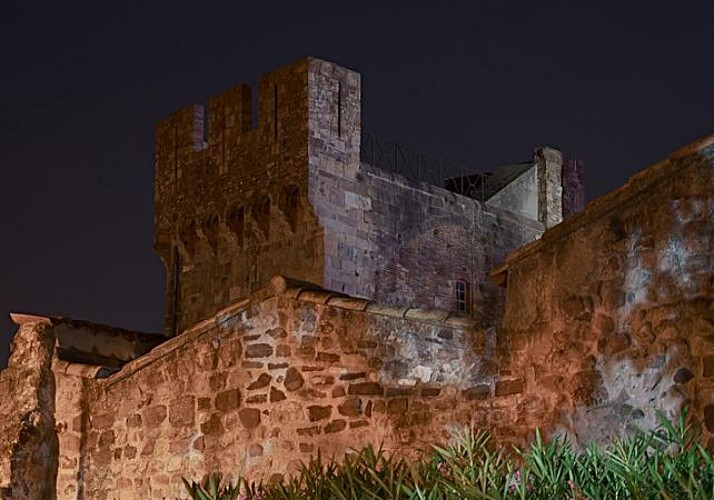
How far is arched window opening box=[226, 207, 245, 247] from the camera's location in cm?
→ 2038

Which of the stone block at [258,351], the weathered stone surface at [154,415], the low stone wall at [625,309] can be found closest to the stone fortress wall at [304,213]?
the weathered stone surface at [154,415]

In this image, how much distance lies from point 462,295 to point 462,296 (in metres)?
0.02

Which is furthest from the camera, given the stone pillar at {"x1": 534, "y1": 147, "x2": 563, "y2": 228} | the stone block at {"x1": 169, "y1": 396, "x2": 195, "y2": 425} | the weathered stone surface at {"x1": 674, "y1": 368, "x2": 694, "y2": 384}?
the stone pillar at {"x1": 534, "y1": 147, "x2": 563, "y2": 228}

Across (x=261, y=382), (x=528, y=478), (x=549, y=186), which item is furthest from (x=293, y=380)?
(x=549, y=186)

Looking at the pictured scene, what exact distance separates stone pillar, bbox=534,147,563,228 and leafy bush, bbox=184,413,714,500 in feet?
57.7

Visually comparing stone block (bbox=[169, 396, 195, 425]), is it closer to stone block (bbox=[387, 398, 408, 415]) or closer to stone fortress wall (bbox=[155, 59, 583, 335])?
stone block (bbox=[387, 398, 408, 415])

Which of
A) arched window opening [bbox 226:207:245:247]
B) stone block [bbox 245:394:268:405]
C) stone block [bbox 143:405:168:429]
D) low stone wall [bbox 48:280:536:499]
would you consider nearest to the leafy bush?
low stone wall [bbox 48:280:536:499]

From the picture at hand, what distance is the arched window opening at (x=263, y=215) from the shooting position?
1975 cm

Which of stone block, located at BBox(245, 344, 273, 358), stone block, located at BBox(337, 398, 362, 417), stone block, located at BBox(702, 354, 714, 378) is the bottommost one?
stone block, located at BBox(337, 398, 362, 417)

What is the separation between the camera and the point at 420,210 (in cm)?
2083

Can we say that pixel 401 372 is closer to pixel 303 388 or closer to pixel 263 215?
pixel 303 388

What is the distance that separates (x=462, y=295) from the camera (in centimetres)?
2144

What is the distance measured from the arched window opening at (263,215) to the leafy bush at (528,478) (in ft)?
44.2

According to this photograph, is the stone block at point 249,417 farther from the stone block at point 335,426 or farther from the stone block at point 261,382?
the stone block at point 335,426
